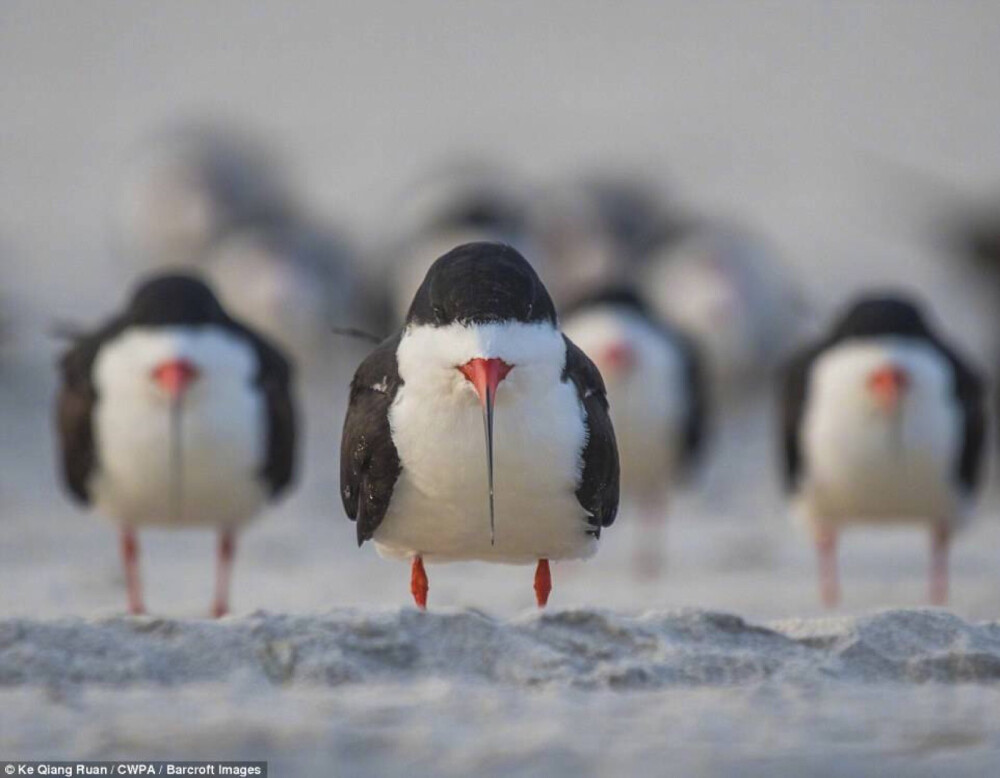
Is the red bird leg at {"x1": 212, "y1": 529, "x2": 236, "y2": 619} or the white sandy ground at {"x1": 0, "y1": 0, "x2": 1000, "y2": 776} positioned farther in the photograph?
the red bird leg at {"x1": 212, "y1": 529, "x2": 236, "y2": 619}

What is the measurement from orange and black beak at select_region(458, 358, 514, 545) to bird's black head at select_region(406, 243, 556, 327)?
106mm

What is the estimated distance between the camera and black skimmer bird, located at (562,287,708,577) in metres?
9.75

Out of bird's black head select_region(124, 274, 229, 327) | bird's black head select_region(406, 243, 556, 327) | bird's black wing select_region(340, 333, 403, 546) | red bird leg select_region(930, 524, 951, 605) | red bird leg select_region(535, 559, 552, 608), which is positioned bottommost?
red bird leg select_region(535, 559, 552, 608)

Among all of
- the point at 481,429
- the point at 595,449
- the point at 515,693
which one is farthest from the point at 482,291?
the point at 515,693

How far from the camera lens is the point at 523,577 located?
8594 millimetres

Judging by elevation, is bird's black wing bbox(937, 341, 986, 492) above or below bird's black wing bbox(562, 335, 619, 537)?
above

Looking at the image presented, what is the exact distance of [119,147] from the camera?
2678 centimetres

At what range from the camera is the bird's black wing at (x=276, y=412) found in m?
7.50

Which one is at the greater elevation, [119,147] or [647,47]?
[647,47]

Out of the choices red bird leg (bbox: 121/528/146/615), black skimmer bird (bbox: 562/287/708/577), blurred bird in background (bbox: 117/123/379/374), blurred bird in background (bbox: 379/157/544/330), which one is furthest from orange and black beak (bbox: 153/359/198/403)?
blurred bird in background (bbox: 117/123/379/374)

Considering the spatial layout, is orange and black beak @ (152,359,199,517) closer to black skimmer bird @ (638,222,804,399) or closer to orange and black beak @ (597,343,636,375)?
orange and black beak @ (597,343,636,375)

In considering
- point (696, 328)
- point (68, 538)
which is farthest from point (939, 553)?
point (696, 328)

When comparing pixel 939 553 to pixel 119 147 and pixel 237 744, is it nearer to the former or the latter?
pixel 237 744

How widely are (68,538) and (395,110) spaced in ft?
64.8
